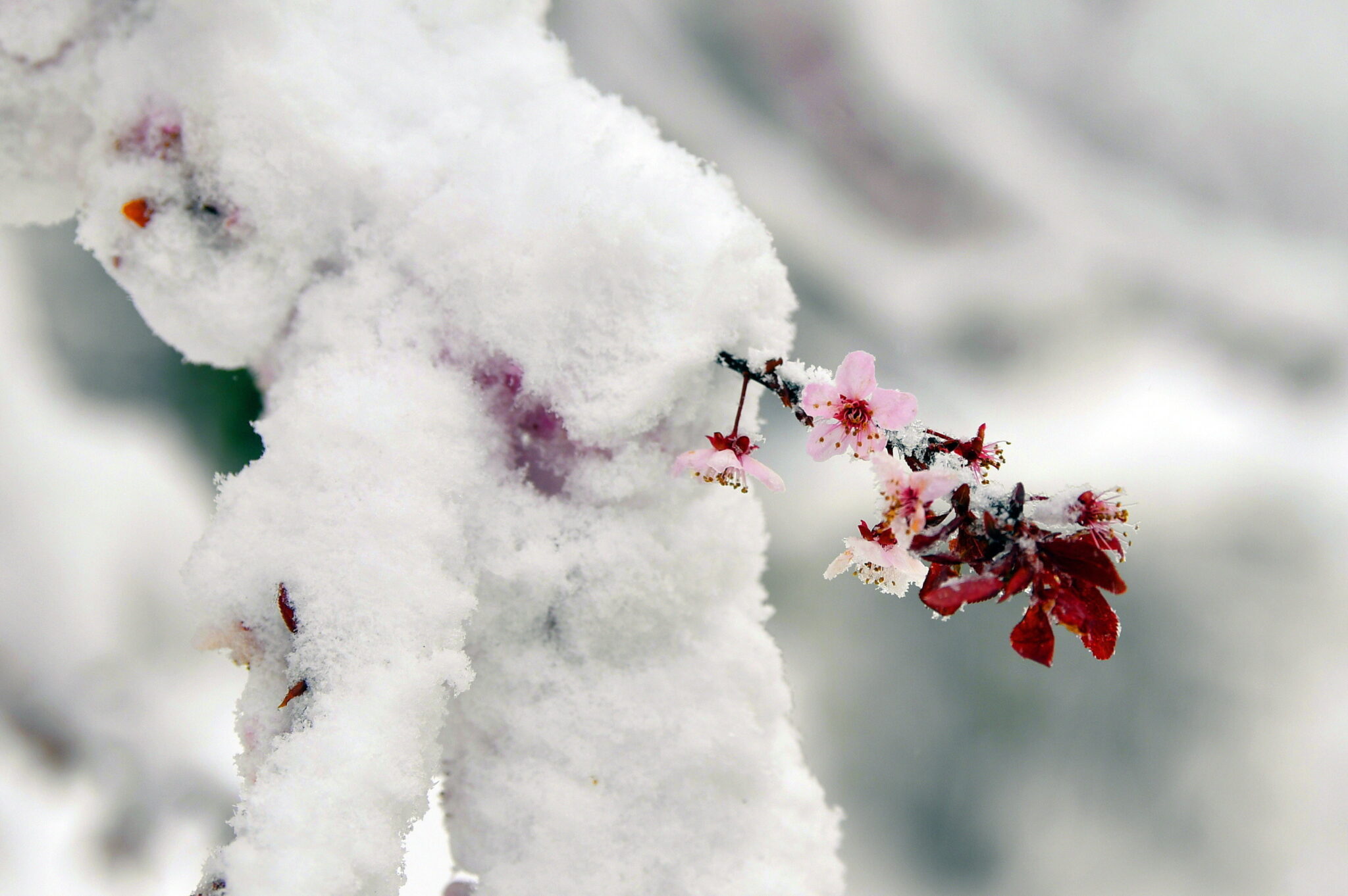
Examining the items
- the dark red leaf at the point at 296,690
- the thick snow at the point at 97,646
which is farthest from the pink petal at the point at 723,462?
the thick snow at the point at 97,646

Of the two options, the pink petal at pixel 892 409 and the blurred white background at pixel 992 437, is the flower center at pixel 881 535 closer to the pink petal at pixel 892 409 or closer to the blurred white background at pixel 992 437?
the pink petal at pixel 892 409

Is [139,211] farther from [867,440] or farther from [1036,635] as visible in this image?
[1036,635]

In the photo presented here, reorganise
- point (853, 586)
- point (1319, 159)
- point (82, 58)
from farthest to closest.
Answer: point (853, 586), point (1319, 159), point (82, 58)

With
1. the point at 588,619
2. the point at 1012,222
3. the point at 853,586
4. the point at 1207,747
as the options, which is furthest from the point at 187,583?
the point at 1207,747

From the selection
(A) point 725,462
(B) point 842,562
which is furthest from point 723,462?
(B) point 842,562

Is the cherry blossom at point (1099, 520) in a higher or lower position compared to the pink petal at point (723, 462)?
lower

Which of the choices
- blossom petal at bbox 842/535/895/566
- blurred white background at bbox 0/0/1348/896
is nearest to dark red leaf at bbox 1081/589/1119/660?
blossom petal at bbox 842/535/895/566

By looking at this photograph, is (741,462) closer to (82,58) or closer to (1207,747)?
(82,58)

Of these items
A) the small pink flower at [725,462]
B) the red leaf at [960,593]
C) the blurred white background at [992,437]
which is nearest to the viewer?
the red leaf at [960,593]
